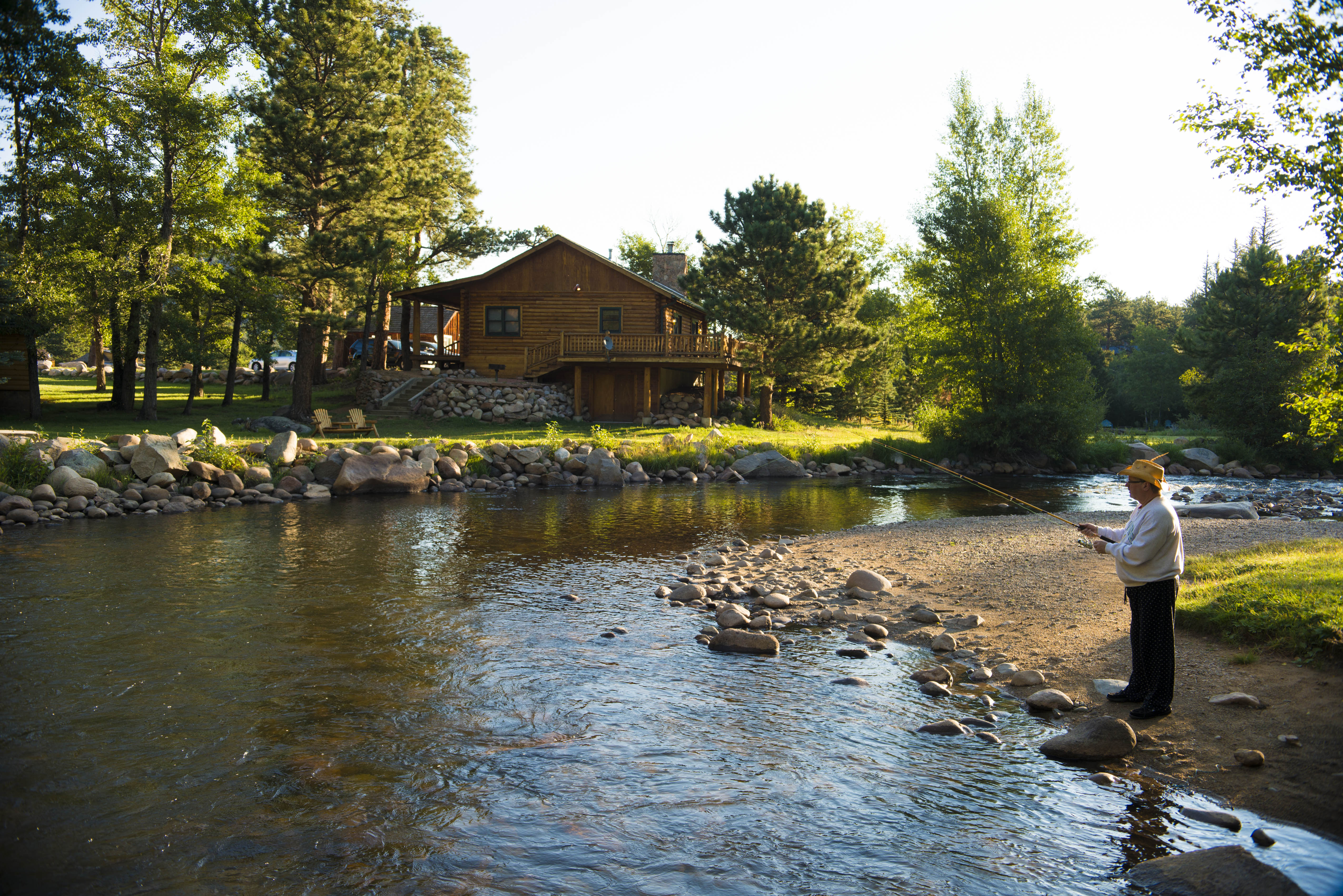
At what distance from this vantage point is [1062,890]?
4.80 meters

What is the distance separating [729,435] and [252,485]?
16860 millimetres

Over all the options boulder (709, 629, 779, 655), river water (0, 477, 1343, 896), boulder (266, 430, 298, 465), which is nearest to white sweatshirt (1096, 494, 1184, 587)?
river water (0, 477, 1343, 896)

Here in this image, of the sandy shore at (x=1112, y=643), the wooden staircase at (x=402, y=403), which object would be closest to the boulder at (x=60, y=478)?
the wooden staircase at (x=402, y=403)

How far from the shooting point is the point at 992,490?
44.8 feet

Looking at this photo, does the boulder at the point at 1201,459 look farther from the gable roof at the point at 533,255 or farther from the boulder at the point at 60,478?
the boulder at the point at 60,478

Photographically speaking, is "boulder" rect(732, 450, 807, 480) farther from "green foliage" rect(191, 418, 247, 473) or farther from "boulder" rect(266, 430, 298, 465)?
"green foliage" rect(191, 418, 247, 473)

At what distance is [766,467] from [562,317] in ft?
48.6

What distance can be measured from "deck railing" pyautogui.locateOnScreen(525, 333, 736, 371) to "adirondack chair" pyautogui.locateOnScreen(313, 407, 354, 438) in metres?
9.71

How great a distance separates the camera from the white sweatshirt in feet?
21.2

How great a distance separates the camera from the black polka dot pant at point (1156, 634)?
662 centimetres

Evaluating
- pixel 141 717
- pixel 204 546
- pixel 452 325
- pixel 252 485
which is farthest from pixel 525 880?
pixel 452 325

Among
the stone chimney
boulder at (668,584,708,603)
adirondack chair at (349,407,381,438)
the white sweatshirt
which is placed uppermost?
the stone chimney

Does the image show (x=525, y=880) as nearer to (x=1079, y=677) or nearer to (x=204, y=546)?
(x=1079, y=677)

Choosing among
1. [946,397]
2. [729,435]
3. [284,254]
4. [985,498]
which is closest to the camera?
[985,498]
